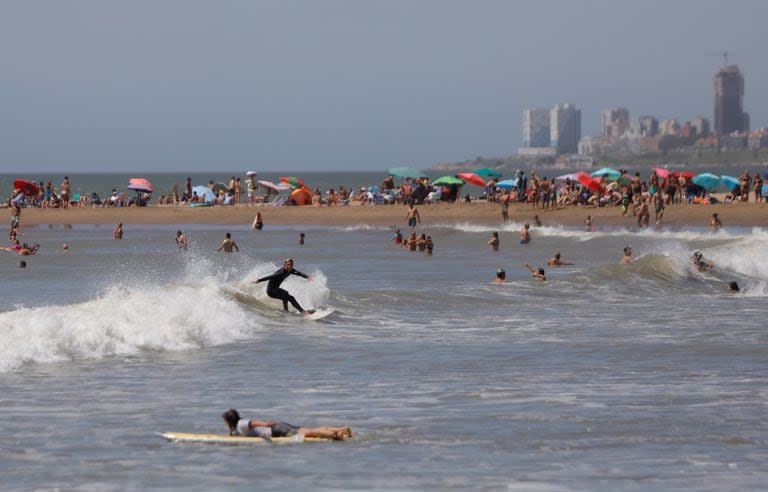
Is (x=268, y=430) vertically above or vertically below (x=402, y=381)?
above

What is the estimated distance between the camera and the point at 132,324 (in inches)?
840

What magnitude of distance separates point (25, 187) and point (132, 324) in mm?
44896

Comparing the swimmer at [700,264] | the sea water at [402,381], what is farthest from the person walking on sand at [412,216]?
the swimmer at [700,264]

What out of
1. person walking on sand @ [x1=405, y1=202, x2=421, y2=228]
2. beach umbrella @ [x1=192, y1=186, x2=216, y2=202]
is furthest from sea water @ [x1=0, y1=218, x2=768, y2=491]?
beach umbrella @ [x1=192, y1=186, x2=216, y2=202]

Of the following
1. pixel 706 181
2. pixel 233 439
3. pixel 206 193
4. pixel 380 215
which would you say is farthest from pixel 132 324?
pixel 206 193

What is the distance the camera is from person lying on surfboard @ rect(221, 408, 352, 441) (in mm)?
13211

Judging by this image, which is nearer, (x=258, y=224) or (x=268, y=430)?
(x=268, y=430)

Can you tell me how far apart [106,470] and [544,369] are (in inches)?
311

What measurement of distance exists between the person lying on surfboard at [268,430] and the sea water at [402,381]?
15 cm

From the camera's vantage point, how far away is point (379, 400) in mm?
15805

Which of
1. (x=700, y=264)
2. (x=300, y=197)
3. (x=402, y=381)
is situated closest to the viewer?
(x=402, y=381)

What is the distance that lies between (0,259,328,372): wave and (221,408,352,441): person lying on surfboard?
5757 millimetres

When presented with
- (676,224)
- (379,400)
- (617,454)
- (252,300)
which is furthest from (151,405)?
(676,224)

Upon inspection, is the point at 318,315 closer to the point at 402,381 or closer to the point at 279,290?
the point at 279,290
